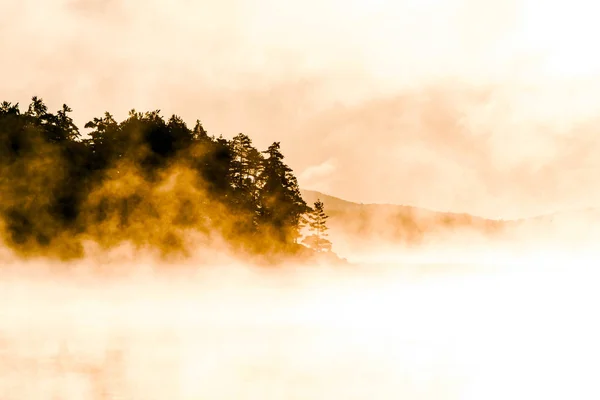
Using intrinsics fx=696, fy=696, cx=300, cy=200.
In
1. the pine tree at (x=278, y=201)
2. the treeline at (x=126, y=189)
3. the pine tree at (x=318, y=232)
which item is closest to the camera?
the treeline at (x=126, y=189)

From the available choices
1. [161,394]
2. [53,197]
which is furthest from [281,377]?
[53,197]

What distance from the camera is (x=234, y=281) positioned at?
52.4 meters

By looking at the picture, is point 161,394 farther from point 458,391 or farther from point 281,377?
point 458,391

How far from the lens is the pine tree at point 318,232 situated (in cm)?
7788

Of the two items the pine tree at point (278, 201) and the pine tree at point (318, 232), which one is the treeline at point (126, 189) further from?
the pine tree at point (318, 232)

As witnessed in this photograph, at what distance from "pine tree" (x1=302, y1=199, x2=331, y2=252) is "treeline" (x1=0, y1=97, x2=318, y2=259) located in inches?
786

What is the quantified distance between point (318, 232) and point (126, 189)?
34326 mm

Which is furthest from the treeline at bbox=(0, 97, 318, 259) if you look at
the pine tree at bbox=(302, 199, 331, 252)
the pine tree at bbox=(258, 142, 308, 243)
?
the pine tree at bbox=(302, 199, 331, 252)

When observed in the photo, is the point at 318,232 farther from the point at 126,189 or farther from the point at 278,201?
the point at 126,189

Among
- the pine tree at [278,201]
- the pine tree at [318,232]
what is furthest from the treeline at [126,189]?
the pine tree at [318,232]

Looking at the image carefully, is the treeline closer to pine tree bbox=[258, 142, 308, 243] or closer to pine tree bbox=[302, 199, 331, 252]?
pine tree bbox=[258, 142, 308, 243]

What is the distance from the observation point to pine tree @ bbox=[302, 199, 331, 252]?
77875 millimetres

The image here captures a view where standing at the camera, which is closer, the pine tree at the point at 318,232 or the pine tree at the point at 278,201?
the pine tree at the point at 278,201

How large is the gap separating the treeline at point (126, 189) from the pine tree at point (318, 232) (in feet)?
65.5
